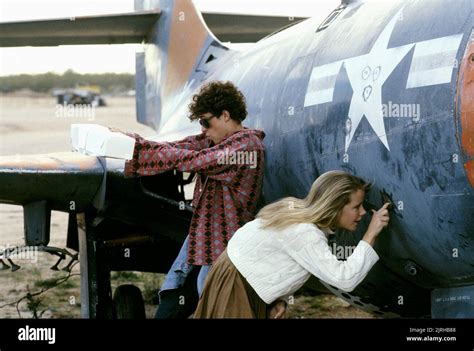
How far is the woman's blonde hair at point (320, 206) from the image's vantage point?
396 centimetres

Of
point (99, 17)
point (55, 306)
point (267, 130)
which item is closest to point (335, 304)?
point (55, 306)

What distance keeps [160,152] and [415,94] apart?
4.58 feet

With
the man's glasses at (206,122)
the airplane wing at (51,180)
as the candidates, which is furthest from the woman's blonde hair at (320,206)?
the airplane wing at (51,180)

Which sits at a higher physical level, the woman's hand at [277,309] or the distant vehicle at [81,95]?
the distant vehicle at [81,95]

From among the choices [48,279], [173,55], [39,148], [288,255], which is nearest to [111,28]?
[173,55]

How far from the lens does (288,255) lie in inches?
156

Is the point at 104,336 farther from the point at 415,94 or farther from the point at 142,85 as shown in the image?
the point at 142,85

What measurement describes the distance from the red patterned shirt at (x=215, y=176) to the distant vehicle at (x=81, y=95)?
3068cm

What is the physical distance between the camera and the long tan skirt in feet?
13.3

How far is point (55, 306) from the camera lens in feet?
33.2

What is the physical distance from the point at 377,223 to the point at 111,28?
5569mm

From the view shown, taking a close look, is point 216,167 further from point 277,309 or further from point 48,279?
point 48,279

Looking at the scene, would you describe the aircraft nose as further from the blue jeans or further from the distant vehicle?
→ the distant vehicle

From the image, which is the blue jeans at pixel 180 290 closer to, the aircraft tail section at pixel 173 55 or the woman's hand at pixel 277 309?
the woman's hand at pixel 277 309
